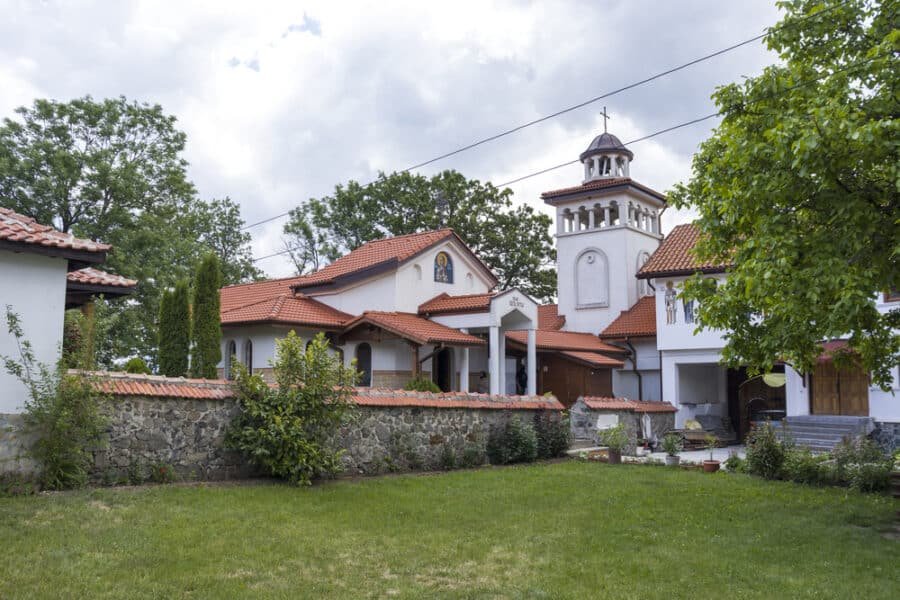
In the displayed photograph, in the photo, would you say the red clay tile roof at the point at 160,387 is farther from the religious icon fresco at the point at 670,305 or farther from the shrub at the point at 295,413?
the religious icon fresco at the point at 670,305

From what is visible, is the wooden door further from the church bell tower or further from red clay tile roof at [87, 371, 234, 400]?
red clay tile roof at [87, 371, 234, 400]

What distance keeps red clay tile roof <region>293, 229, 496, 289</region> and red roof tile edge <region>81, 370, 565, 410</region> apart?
758 centimetres

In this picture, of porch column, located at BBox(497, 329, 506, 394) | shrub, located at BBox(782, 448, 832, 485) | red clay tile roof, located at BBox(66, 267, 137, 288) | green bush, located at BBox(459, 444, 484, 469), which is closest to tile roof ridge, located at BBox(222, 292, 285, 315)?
porch column, located at BBox(497, 329, 506, 394)

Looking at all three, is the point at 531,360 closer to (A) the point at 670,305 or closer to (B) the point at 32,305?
(A) the point at 670,305

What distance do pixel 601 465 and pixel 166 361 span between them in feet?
34.2

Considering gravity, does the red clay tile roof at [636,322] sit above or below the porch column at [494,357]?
above

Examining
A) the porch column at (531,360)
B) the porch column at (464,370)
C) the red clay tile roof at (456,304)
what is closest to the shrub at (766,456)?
the porch column at (531,360)

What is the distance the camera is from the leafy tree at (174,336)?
57.9 ft

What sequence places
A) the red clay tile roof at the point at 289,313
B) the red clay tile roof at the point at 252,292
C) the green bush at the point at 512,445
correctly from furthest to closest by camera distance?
the red clay tile roof at the point at 252,292 < the red clay tile roof at the point at 289,313 < the green bush at the point at 512,445

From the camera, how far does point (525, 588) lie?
270 inches

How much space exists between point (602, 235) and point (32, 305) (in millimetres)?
23133

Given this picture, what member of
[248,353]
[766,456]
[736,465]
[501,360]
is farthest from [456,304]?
[766,456]

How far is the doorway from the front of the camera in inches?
950

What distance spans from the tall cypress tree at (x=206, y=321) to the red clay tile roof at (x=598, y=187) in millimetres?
17042
